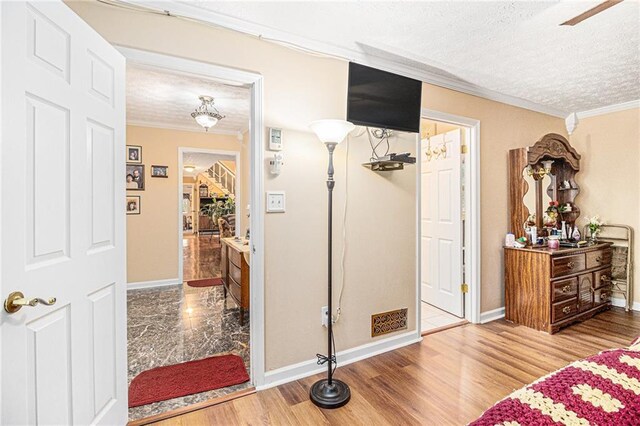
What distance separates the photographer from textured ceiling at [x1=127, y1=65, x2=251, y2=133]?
3.17 m

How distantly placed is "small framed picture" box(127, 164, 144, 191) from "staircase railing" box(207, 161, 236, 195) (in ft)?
25.0

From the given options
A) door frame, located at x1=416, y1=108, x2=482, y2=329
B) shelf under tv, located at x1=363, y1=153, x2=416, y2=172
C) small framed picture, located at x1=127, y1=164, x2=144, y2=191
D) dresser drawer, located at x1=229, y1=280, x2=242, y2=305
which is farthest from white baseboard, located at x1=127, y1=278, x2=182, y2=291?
door frame, located at x1=416, y1=108, x2=482, y2=329

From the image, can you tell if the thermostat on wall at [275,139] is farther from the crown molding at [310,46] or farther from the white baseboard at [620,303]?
the white baseboard at [620,303]

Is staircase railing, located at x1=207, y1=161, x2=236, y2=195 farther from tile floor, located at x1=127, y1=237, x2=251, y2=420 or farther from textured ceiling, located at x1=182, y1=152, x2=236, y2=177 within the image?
tile floor, located at x1=127, y1=237, x2=251, y2=420

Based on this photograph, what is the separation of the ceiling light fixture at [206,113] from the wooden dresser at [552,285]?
375 centimetres

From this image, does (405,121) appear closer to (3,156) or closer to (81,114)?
(81,114)

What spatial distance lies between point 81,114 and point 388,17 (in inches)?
71.5

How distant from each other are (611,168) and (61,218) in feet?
17.9

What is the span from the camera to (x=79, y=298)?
55.2 inches

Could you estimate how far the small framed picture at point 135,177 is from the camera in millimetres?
4645

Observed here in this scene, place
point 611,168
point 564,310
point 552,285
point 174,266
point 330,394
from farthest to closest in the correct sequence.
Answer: point 174,266 → point 611,168 → point 564,310 → point 552,285 → point 330,394

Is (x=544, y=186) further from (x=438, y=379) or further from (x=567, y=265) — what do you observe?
(x=438, y=379)

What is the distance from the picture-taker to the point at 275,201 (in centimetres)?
220

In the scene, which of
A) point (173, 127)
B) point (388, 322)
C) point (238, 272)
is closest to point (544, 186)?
point (388, 322)
